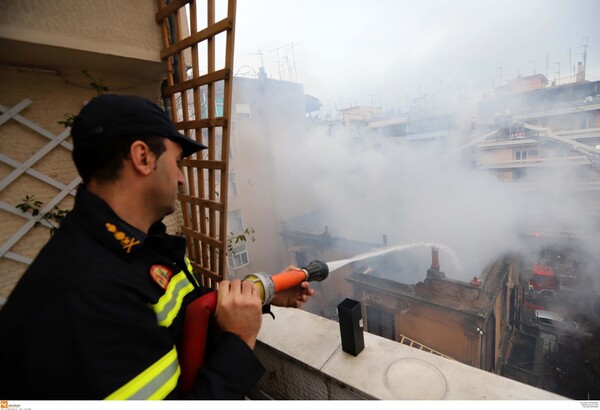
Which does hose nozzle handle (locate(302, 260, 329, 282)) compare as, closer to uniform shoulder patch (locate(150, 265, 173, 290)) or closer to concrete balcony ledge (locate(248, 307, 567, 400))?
concrete balcony ledge (locate(248, 307, 567, 400))

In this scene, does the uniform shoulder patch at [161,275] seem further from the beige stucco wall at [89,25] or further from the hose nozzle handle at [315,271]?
the beige stucco wall at [89,25]

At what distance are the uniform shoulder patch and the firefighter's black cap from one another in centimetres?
59

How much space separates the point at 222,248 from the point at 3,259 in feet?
6.74

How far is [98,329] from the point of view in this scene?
836 millimetres

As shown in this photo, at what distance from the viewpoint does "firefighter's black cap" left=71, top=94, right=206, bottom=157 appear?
115 centimetres

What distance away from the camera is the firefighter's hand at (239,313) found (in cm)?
119

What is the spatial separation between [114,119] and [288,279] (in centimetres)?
128

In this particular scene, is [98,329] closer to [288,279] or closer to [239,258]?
[288,279]

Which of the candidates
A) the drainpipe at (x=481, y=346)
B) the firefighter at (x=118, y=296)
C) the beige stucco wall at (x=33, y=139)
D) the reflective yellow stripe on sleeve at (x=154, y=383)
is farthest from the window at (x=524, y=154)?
the reflective yellow stripe on sleeve at (x=154, y=383)

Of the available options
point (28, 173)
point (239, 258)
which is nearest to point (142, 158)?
point (28, 173)

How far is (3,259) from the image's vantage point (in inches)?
105

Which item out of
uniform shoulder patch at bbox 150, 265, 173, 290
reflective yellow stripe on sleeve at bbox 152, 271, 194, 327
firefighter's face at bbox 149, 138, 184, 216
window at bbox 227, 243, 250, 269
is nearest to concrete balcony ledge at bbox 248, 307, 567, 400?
reflective yellow stripe on sleeve at bbox 152, 271, 194, 327

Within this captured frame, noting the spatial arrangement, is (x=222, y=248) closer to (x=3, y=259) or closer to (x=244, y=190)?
(x=3, y=259)

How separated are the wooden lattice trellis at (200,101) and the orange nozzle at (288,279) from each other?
1.27 m
